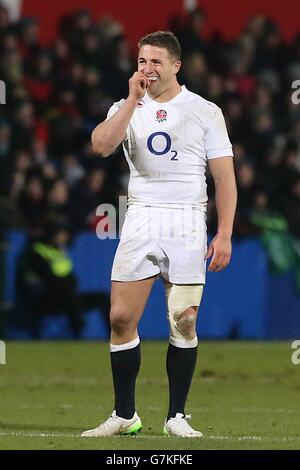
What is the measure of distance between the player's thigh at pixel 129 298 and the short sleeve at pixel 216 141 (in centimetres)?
77

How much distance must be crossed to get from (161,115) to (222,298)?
8.12 m

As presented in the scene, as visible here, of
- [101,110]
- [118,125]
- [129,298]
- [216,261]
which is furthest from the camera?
[101,110]

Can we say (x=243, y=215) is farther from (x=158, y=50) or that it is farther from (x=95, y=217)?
(x=158, y=50)

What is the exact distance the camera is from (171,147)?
7465 millimetres

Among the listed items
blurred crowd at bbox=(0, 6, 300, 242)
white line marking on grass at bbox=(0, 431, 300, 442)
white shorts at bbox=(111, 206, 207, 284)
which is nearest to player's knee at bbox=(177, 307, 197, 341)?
white shorts at bbox=(111, 206, 207, 284)

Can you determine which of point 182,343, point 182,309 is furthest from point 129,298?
point 182,343

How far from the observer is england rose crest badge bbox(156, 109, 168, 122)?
24.6ft

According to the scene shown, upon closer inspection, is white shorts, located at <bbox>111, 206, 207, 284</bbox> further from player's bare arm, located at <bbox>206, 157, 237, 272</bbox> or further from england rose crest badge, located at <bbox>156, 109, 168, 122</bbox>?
england rose crest badge, located at <bbox>156, 109, 168, 122</bbox>

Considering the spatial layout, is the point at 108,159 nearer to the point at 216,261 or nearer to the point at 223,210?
the point at 223,210

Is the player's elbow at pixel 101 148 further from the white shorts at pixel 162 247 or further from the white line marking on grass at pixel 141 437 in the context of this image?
the white line marking on grass at pixel 141 437

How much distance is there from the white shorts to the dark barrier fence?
24.8 ft

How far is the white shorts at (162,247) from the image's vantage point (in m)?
7.45
